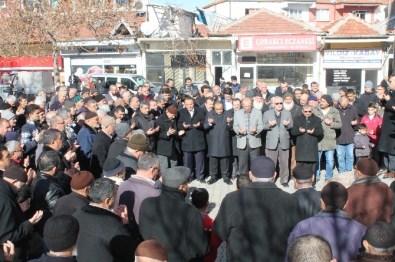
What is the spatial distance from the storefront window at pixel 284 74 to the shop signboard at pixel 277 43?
1032 millimetres

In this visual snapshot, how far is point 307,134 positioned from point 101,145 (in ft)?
13.3

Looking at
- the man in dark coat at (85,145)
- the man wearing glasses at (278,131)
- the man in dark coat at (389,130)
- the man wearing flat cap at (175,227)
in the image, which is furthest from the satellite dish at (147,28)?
the man wearing flat cap at (175,227)

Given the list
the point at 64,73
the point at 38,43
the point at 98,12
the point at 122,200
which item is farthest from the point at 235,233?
the point at 64,73

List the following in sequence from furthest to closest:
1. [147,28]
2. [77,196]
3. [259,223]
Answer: [147,28] < [77,196] < [259,223]

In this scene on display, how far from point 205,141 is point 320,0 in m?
39.9

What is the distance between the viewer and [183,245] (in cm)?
417

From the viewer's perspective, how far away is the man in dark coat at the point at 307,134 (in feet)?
31.1

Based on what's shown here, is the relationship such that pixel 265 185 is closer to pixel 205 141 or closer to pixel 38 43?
pixel 205 141

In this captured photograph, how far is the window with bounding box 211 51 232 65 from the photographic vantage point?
25.6 meters

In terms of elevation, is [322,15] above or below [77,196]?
above

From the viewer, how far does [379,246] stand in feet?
11.1

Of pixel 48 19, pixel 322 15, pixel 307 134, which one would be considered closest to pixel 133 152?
pixel 307 134

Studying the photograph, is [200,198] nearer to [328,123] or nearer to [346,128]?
[328,123]

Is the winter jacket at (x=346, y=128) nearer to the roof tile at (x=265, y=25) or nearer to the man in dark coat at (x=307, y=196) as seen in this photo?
the man in dark coat at (x=307, y=196)
